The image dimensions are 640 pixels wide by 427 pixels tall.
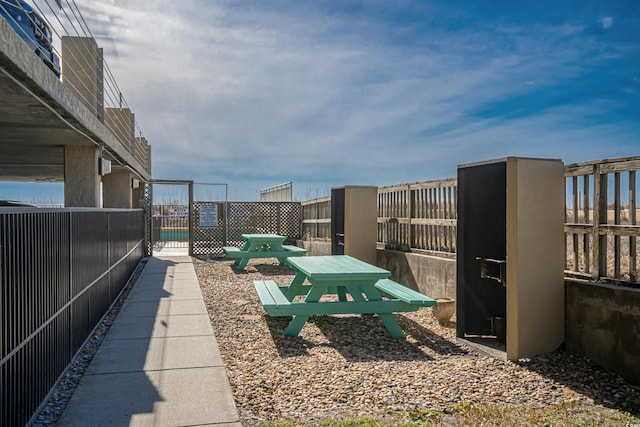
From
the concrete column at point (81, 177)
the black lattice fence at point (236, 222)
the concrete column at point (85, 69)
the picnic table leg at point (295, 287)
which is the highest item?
the concrete column at point (85, 69)

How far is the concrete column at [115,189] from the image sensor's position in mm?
13789

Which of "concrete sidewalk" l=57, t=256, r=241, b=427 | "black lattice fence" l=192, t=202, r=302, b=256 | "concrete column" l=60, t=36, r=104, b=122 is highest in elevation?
"concrete column" l=60, t=36, r=104, b=122

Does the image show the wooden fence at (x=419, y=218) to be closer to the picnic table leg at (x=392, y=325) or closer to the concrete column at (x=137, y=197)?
the picnic table leg at (x=392, y=325)

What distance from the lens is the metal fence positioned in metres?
2.97

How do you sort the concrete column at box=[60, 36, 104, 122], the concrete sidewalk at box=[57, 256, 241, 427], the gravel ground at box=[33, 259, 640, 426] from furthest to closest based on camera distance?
the concrete column at box=[60, 36, 104, 122] → the gravel ground at box=[33, 259, 640, 426] → the concrete sidewalk at box=[57, 256, 241, 427]

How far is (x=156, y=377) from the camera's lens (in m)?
4.12

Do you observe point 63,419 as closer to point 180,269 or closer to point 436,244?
point 436,244

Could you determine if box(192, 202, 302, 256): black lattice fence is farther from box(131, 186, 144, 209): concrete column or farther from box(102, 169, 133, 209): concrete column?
box(102, 169, 133, 209): concrete column

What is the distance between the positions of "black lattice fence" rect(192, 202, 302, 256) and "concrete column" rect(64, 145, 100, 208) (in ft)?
25.3

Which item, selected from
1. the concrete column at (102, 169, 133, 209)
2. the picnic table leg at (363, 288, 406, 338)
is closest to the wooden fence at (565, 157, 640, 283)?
the picnic table leg at (363, 288, 406, 338)

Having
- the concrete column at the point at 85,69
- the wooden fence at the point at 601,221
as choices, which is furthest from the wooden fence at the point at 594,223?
the concrete column at the point at 85,69

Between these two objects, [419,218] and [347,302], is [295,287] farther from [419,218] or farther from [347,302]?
[419,218]

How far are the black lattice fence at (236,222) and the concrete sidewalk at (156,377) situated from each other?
9561 mm

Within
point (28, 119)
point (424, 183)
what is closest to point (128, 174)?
point (28, 119)
